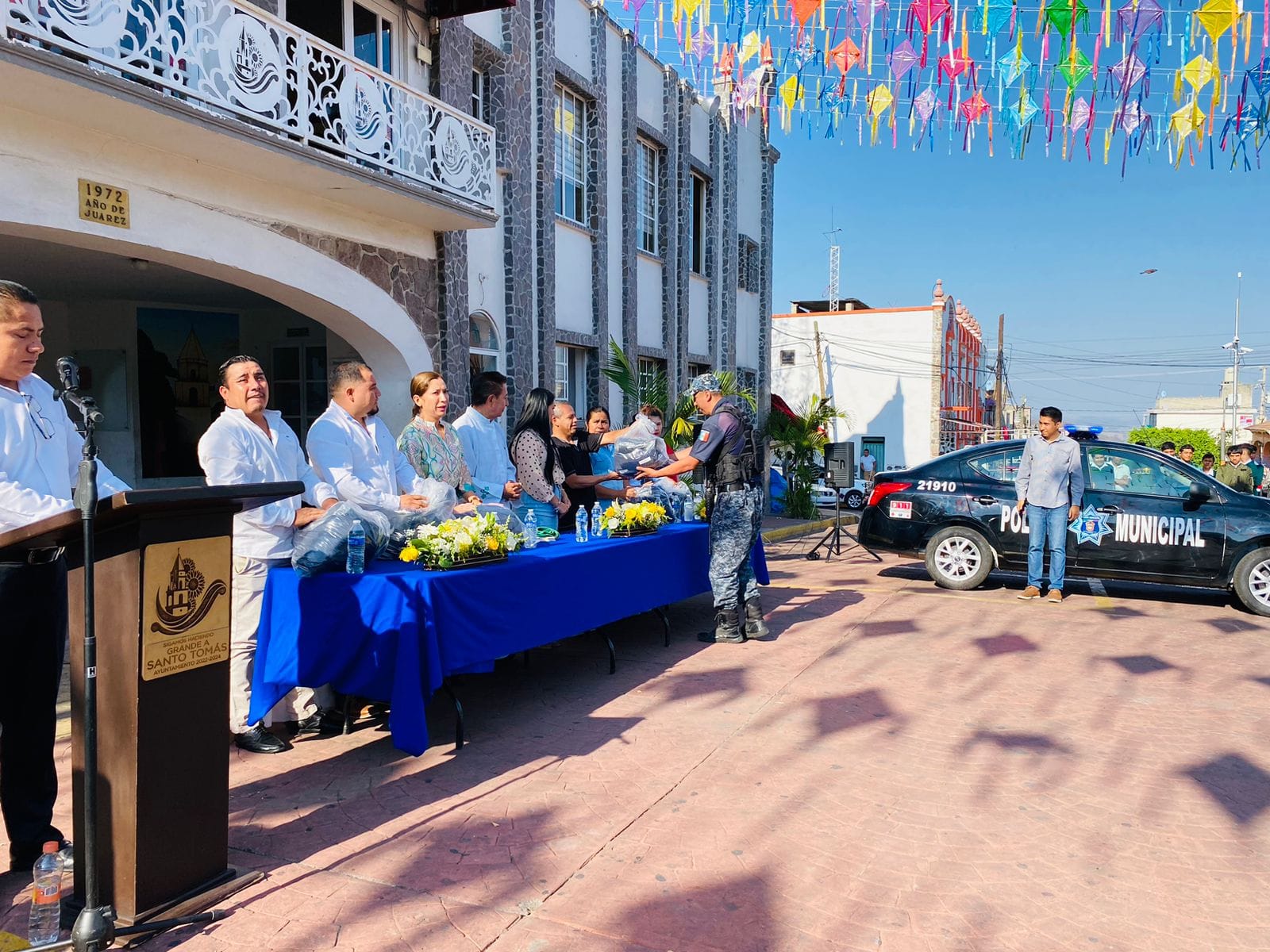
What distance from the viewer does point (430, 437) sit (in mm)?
6016

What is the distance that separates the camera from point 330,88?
8.36 m

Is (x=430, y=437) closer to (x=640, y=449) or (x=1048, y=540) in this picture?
(x=640, y=449)

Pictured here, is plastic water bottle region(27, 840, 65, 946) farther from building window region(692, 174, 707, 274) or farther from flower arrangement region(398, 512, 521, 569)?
building window region(692, 174, 707, 274)

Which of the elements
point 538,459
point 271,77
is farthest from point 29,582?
point 271,77

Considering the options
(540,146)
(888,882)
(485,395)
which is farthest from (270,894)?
(540,146)

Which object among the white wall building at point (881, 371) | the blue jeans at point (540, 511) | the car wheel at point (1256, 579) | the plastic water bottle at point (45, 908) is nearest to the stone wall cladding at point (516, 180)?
the blue jeans at point (540, 511)

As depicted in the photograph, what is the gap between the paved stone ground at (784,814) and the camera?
3.17m

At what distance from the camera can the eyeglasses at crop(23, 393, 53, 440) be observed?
3344 millimetres

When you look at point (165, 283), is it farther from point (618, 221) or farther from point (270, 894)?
point (270, 894)

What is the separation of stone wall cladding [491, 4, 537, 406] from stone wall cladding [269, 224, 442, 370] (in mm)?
1465

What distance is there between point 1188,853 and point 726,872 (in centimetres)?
194

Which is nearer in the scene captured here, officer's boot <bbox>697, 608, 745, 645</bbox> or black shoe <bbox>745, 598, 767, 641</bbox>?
officer's boot <bbox>697, 608, 745, 645</bbox>

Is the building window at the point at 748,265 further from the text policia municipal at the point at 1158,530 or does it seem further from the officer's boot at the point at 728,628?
the officer's boot at the point at 728,628

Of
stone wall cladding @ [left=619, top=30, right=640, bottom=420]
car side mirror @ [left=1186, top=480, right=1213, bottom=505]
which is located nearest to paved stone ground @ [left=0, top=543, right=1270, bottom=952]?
car side mirror @ [left=1186, top=480, right=1213, bottom=505]
